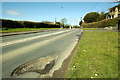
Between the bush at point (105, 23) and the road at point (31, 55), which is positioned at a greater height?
the bush at point (105, 23)

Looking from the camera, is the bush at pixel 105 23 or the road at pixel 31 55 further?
the bush at pixel 105 23

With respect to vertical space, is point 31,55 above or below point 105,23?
below

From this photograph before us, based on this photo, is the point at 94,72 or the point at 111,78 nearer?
the point at 111,78

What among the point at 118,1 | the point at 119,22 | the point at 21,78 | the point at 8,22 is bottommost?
the point at 21,78

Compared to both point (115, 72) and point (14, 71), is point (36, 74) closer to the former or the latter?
point (14, 71)

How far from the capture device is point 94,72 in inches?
93.4

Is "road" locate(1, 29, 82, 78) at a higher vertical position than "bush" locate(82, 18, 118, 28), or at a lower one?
lower

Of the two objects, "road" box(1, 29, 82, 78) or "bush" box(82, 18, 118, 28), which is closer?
"road" box(1, 29, 82, 78)

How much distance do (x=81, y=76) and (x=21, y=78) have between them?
74.0 inches

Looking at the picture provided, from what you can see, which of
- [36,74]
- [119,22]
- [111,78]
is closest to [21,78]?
[36,74]

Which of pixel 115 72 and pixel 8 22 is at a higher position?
pixel 8 22

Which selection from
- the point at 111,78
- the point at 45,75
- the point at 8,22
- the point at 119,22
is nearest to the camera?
the point at 111,78

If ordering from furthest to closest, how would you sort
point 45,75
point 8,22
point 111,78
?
point 8,22 < point 45,75 < point 111,78

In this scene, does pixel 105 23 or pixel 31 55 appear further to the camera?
pixel 105 23
